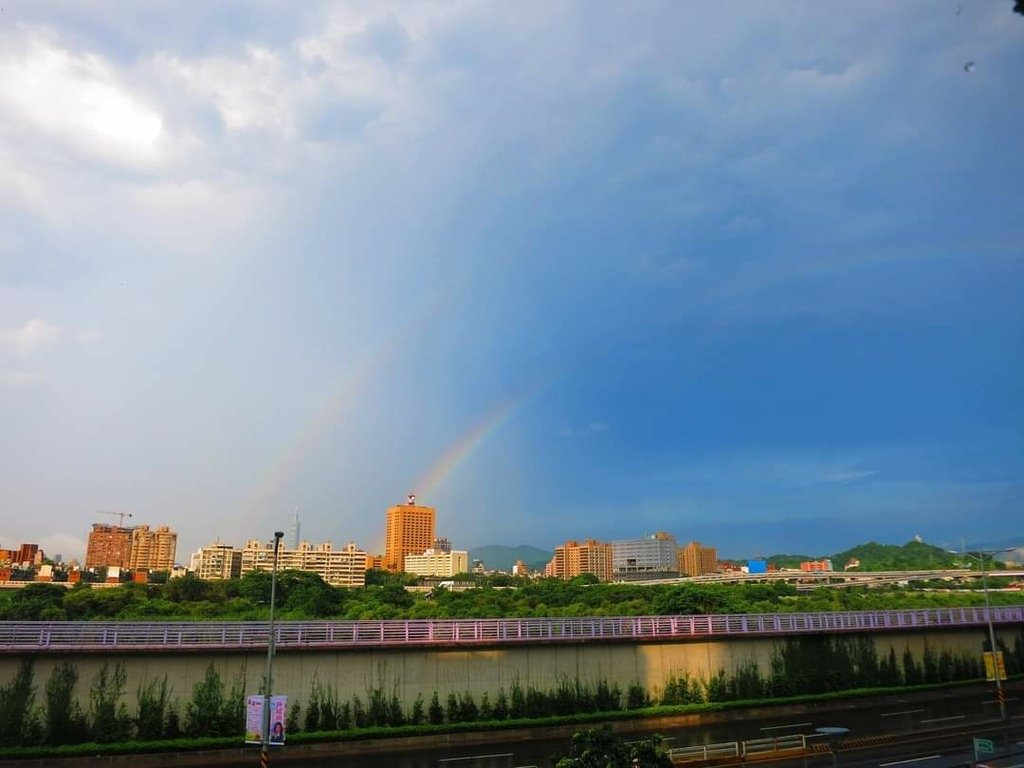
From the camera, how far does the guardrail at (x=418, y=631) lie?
30.6 meters

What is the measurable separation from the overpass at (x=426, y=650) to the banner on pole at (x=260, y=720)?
800 centimetres

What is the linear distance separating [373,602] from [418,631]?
6163 cm

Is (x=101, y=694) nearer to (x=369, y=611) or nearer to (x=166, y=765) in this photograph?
(x=166, y=765)

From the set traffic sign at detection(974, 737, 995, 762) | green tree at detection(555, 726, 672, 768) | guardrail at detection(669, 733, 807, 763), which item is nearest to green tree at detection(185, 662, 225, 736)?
guardrail at detection(669, 733, 807, 763)

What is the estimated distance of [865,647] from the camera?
45.9m

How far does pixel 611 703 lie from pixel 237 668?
1844 centimetres

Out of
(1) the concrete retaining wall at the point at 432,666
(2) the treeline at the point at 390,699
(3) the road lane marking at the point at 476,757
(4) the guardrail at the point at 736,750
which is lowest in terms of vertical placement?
(3) the road lane marking at the point at 476,757

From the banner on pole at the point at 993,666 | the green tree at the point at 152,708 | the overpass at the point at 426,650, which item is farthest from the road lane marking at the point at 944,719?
the green tree at the point at 152,708

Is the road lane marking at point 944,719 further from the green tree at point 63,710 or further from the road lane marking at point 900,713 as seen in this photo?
the green tree at point 63,710

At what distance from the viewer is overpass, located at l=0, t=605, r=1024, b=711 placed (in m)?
30.8

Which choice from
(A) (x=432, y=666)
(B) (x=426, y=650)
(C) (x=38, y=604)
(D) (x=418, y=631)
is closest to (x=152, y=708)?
(D) (x=418, y=631)

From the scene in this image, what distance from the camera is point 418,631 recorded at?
35.7m

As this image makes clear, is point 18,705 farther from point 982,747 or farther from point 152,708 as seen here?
point 982,747

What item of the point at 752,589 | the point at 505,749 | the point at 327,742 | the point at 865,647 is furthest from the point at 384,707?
the point at 752,589
